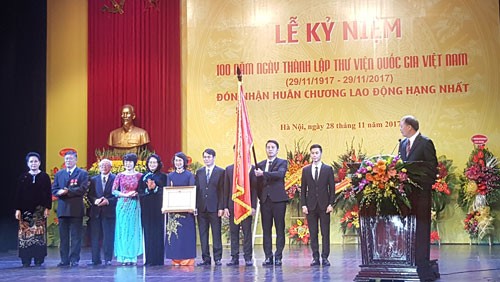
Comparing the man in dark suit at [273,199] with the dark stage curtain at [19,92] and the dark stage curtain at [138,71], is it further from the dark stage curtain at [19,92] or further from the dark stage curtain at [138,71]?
the dark stage curtain at [19,92]

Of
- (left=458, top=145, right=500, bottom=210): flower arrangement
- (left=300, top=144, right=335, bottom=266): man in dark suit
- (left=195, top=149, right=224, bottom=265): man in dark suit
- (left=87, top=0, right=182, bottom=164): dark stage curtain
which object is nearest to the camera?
(left=300, top=144, right=335, bottom=266): man in dark suit

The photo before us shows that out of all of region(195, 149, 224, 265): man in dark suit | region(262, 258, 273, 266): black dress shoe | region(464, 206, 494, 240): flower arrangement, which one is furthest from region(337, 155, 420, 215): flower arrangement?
region(464, 206, 494, 240): flower arrangement

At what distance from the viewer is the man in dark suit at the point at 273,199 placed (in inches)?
309

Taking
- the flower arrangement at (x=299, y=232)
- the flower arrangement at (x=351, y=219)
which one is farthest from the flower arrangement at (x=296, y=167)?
the flower arrangement at (x=351, y=219)

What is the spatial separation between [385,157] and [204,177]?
111 inches

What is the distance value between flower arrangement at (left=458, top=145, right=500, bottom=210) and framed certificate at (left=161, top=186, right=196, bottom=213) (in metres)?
4.35

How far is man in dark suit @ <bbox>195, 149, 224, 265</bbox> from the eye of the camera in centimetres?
812

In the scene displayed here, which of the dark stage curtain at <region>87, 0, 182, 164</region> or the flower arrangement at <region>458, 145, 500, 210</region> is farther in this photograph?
the dark stage curtain at <region>87, 0, 182, 164</region>

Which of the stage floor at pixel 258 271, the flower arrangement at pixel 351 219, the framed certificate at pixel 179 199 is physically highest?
the framed certificate at pixel 179 199

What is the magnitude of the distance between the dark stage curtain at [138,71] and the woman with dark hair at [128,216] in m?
3.45

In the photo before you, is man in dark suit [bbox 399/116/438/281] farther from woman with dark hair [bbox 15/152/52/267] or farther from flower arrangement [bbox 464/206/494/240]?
flower arrangement [bbox 464/206/494/240]

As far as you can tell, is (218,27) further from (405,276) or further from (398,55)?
(405,276)

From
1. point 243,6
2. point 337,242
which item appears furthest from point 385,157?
point 243,6

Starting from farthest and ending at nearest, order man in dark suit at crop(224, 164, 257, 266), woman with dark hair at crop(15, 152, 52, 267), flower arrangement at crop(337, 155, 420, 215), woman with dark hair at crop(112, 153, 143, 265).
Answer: woman with dark hair at crop(15, 152, 52, 267) < woman with dark hair at crop(112, 153, 143, 265) < man in dark suit at crop(224, 164, 257, 266) < flower arrangement at crop(337, 155, 420, 215)
